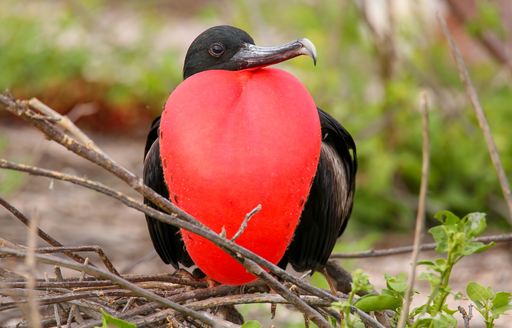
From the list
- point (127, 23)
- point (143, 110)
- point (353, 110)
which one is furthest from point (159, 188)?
point (127, 23)

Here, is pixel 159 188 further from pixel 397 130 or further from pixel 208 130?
pixel 397 130

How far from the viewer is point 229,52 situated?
218 centimetres

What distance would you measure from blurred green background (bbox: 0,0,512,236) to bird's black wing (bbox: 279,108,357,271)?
1.81 metres

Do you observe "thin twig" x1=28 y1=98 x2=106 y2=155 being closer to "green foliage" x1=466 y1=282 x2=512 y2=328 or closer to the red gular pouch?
the red gular pouch

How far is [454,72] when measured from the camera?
5242mm

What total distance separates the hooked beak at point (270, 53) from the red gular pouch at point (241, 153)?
0.11m

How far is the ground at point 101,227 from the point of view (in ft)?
12.6

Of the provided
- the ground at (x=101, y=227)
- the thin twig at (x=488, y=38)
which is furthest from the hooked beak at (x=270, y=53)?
the thin twig at (x=488, y=38)

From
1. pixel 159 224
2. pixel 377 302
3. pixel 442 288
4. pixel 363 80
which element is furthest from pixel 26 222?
pixel 363 80

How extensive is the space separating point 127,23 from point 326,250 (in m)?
6.75

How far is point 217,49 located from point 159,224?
385mm

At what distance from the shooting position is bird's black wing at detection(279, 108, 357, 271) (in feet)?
7.15

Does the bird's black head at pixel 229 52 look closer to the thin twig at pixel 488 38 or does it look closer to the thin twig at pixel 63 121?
the thin twig at pixel 63 121

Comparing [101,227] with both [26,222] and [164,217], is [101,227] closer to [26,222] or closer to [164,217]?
[26,222]
